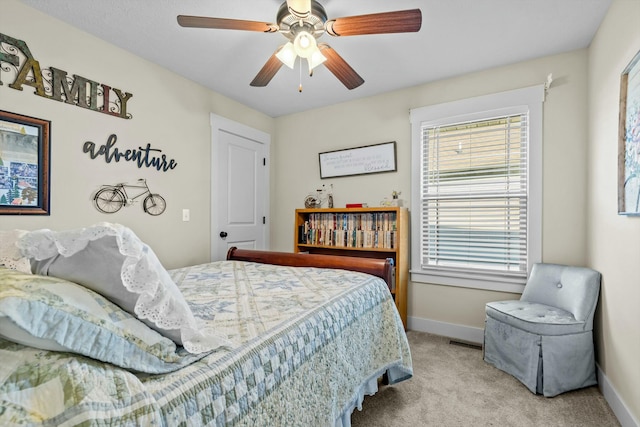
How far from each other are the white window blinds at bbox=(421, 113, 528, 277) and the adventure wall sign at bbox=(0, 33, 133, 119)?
285 cm

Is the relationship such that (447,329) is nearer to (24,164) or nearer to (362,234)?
(362,234)

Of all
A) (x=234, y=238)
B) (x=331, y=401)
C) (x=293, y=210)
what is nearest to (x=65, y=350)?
(x=331, y=401)

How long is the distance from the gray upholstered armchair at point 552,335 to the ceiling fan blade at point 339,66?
6.82 feet

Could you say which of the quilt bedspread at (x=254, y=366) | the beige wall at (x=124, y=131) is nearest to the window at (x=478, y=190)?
the quilt bedspread at (x=254, y=366)

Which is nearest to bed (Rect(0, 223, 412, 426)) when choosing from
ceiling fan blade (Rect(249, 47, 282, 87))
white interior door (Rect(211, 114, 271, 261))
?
ceiling fan blade (Rect(249, 47, 282, 87))

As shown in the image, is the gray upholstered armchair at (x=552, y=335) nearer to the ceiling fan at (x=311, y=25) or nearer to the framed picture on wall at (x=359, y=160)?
the framed picture on wall at (x=359, y=160)

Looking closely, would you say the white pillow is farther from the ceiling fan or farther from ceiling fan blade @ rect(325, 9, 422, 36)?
ceiling fan blade @ rect(325, 9, 422, 36)

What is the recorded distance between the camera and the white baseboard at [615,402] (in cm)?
161

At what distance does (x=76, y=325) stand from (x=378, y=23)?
1846 mm

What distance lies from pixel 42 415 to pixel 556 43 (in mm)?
3500

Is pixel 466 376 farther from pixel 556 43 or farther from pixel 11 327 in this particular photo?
pixel 556 43

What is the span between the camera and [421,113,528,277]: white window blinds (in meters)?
2.73

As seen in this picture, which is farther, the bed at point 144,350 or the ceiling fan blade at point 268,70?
the ceiling fan blade at point 268,70

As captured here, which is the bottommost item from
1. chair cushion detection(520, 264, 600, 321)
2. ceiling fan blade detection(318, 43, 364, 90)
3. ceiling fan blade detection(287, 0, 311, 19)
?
chair cushion detection(520, 264, 600, 321)
